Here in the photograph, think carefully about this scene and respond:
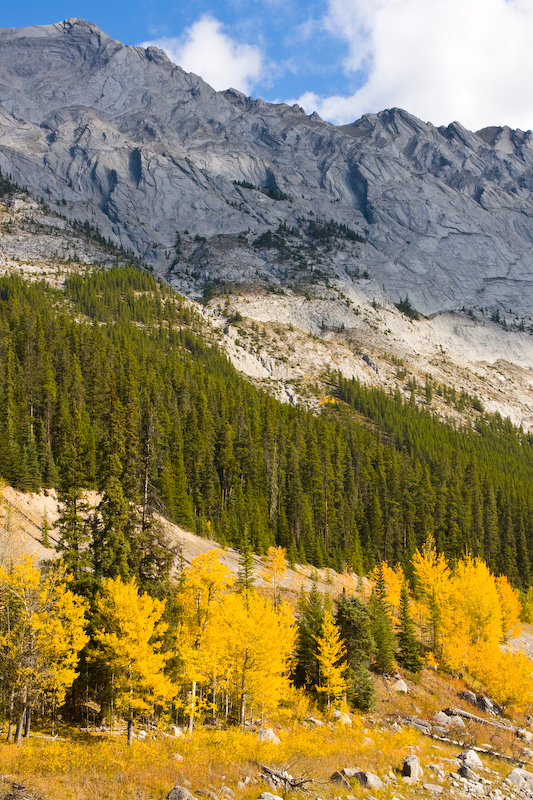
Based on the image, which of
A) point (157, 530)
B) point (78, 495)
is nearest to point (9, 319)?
point (78, 495)

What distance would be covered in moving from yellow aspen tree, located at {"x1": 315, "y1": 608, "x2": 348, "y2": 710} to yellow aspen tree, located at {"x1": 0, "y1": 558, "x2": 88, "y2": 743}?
52.2 feet

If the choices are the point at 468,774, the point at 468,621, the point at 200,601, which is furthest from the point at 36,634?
the point at 468,621

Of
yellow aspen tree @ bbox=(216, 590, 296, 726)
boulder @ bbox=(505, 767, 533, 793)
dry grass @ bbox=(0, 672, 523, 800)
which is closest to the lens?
dry grass @ bbox=(0, 672, 523, 800)

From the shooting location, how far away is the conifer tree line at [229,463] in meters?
59.3

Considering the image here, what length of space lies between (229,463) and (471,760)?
6698 cm

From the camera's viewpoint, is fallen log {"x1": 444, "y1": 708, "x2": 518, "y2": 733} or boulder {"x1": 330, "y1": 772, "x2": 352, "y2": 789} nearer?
boulder {"x1": 330, "y1": 772, "x2": 352, "y2": 789}

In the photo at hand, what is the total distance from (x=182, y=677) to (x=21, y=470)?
37.5m

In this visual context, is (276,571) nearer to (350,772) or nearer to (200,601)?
(200,601)

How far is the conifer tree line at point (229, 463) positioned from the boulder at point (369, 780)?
60.7 feet

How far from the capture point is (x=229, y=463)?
88.3 m

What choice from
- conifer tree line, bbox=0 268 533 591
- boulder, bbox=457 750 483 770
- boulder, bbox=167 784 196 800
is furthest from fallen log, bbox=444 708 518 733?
boulder, bbox=167 784 196 800

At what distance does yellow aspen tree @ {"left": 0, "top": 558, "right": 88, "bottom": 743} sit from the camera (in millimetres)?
21328

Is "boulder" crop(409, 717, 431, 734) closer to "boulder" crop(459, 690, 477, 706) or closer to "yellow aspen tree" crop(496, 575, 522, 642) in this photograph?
"boulder" crop(459, 690, 477, 706)

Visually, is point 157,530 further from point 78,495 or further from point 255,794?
point 255,794
